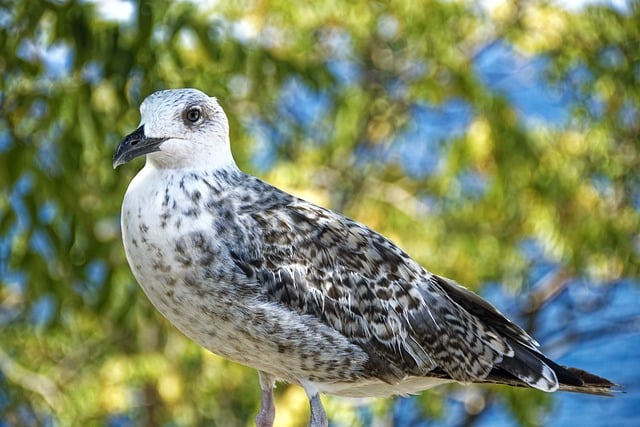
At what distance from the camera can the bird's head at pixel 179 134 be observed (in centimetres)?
318

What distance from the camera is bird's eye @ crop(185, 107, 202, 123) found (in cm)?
330

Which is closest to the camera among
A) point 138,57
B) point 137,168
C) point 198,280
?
point 198,280

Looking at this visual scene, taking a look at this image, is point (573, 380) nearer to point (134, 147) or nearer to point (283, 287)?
point (283, 287)

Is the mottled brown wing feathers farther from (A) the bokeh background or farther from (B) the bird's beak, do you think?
(A) the bokeh background

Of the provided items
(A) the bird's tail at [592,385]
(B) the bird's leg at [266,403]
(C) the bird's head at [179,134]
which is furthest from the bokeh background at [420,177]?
(A) the bird's tail at [592,385]

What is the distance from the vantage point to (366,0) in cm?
832

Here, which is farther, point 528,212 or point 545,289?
point 545,289

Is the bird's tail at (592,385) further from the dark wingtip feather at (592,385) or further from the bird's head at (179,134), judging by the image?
the bird's head at (179,134)

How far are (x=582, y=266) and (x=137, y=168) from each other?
3983 millimetres

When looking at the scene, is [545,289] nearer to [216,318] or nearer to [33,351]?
[33,351]

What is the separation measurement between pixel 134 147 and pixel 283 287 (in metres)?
0.55

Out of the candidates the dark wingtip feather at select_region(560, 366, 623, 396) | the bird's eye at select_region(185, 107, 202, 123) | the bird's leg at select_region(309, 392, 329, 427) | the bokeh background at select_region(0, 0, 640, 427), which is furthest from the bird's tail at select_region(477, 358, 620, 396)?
the bokeh background at select_region(0, 0, 640, 427)

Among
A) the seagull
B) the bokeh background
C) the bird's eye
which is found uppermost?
the bokeh background

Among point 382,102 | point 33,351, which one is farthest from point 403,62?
point 33,351
